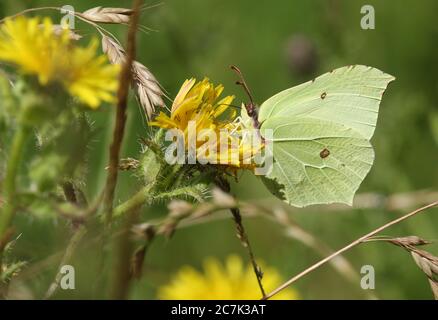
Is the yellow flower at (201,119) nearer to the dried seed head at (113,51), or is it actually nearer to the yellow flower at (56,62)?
the dried seed head at (113,51)

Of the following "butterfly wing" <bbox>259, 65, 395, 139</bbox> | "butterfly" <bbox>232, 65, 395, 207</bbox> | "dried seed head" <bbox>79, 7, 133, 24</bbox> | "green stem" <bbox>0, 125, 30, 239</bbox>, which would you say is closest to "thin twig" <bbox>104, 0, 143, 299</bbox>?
"green stem" <bbox>0, 125, 30, 239</bbox>

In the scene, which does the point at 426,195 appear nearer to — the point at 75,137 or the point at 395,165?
the point at 395,165

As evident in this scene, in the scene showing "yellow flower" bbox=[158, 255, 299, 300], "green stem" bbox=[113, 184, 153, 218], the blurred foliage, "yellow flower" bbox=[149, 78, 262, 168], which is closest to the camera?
"green stem" bbox=[113, 184, 153, 218]

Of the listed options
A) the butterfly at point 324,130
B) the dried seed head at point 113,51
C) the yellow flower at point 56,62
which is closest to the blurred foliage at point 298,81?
the butterfly at point 324,130

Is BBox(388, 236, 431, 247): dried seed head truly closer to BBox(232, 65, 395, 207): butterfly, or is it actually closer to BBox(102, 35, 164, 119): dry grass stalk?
→ BBox(102, 35, 164, 119): dry grass stalk

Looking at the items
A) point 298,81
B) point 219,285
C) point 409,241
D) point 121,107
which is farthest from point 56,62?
point 298,81

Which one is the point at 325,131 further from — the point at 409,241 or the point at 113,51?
the point at 113,51

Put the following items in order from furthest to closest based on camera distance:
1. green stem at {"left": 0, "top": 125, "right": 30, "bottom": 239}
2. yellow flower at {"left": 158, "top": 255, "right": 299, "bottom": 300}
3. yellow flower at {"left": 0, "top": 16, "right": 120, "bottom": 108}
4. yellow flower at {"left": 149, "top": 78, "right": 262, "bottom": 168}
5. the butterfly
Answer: yellow flower at {"left": 158, "top": 255, "right": 299, "bottom": 300} → the butterfly → yellow flower at {"left": 149, "top": 78, "right": 262, "bottom": 168} → green stem at {"left": 0, "top": 125, "right": 30, "bottom": 239} → yellow flower at {"left": 0, "top": 16, "right": 120, "bottom": 108}
